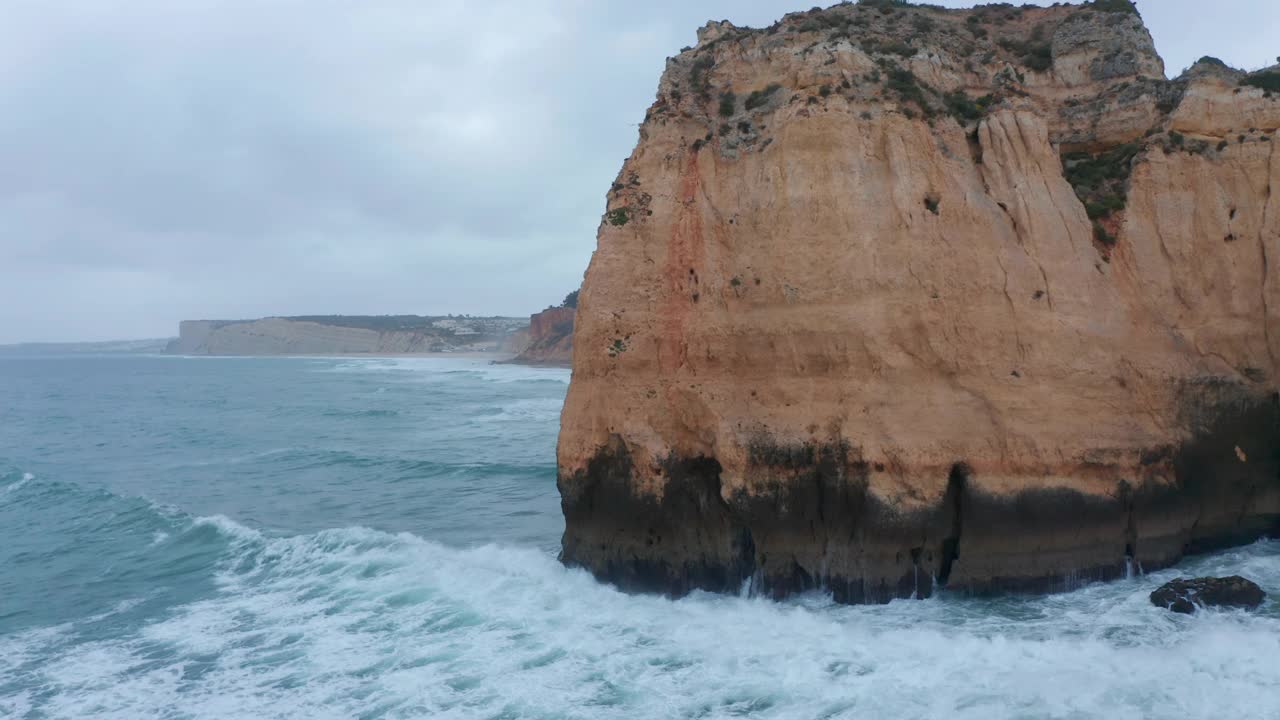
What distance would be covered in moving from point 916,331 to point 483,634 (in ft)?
23.5

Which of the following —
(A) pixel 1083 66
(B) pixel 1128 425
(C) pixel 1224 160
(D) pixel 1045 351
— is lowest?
(B) pixel 1128 425

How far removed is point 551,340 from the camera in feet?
299

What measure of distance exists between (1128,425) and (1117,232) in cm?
327

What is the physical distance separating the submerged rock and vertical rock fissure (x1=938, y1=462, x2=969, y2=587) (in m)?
2.31

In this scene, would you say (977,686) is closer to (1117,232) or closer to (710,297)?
(710,297)

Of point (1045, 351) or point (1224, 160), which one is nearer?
point (1045, 351)

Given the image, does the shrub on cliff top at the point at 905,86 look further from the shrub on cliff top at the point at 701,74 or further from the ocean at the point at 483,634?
the ocean at the point at 483,634

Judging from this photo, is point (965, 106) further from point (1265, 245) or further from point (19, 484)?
point (19, 484)

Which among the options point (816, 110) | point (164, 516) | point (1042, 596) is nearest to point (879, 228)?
point (816, 110)

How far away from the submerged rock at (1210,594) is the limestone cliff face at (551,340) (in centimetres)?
7567

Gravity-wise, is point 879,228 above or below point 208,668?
above

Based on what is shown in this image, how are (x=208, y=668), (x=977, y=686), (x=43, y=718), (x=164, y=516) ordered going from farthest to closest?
(x=164, y=516) < (x=208, y=668) < (x=43, y=718) < (x=977, y=686)

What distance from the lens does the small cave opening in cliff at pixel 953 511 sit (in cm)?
1112

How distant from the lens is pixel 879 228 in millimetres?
12055
